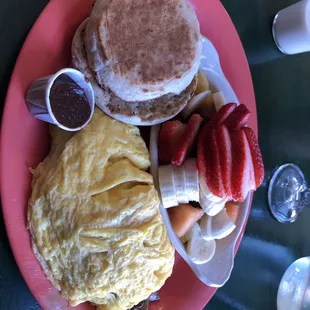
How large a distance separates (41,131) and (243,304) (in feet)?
5.16

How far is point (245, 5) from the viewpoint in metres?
2.49

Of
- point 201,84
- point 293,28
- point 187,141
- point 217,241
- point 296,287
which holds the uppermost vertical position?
point 293,28

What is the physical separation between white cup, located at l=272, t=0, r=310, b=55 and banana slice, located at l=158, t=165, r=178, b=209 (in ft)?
3.98

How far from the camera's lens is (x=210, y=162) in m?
1.86

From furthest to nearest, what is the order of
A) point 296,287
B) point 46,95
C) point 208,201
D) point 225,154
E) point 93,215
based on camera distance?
point 296,287 → point 208,201 → point 225,154 → point 93,215 → point 46,95

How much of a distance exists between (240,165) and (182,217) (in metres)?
0.36

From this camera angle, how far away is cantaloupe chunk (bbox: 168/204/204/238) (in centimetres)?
198

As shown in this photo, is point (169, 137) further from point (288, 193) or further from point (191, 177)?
point (288, 193)

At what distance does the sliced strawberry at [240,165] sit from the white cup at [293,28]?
0.97 m

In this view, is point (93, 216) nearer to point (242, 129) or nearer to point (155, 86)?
point (155, 86)

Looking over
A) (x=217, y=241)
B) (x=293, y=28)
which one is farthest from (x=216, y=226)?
(x=293, y=28)

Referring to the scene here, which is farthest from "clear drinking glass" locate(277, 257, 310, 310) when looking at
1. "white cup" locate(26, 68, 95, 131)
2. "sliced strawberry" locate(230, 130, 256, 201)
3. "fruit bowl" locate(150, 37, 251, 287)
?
"white cup" locate(26, 68, 95, 131)

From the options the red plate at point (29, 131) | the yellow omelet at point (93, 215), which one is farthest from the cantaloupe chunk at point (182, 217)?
the red plate at point (29, 131)

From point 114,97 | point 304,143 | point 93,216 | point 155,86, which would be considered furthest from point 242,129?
point 304,143
